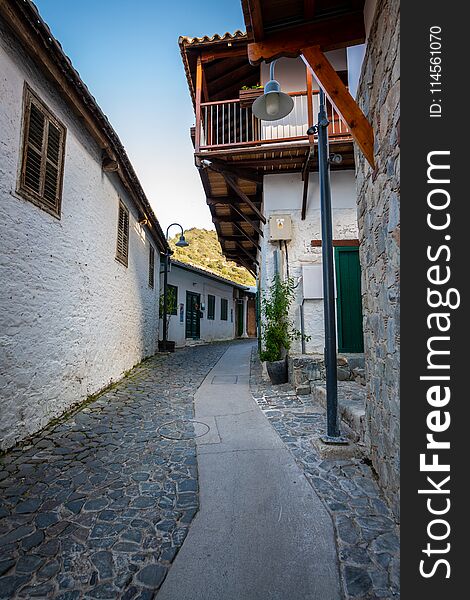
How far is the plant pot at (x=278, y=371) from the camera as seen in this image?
594cm

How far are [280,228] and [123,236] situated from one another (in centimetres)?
325

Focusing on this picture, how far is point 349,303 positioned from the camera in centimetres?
579

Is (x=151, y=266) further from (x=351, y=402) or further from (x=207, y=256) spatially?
(x=207, y=256)

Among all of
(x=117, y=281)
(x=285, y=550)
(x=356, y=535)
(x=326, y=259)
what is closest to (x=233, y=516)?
(x=285, y=550)

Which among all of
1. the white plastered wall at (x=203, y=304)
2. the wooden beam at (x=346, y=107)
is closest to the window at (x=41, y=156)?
the wooden beam at (x=346, y=107)

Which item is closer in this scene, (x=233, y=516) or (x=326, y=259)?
(x=233, y=516)

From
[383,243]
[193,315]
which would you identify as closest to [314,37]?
[383,243]

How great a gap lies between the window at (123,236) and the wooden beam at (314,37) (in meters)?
4.44

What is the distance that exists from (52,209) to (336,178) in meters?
5.10

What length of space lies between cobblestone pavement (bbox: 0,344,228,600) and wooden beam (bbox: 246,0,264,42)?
3.63 meters

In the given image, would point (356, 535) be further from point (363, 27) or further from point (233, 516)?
point (363, 27)

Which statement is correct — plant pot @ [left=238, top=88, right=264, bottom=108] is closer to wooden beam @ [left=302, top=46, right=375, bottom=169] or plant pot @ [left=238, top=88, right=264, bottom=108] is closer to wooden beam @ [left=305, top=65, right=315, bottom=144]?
wooden beam @ [left=305, top=65, right=315, bottom=144]

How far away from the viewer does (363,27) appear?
2.62 m

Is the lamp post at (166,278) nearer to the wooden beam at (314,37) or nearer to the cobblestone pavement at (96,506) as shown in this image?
the cobblestone pavement at (96,506)
